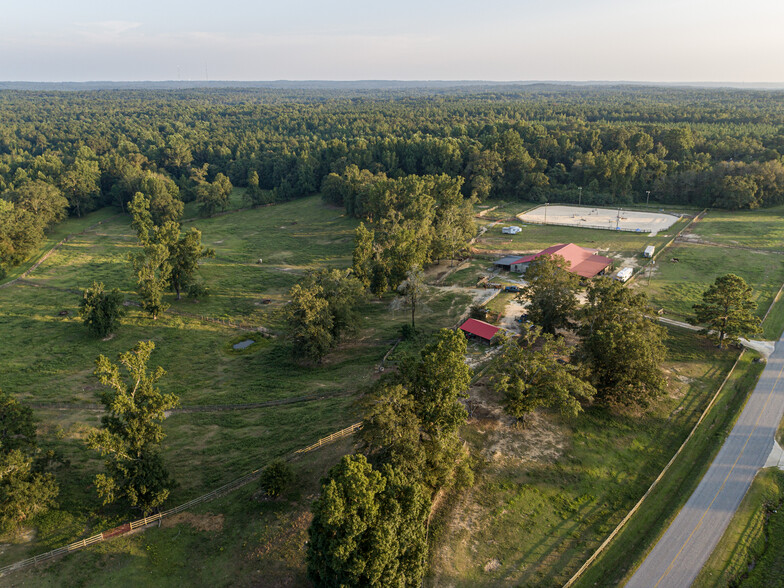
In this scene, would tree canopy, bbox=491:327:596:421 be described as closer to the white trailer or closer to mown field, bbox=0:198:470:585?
mown field, bbox=0:198:470:585

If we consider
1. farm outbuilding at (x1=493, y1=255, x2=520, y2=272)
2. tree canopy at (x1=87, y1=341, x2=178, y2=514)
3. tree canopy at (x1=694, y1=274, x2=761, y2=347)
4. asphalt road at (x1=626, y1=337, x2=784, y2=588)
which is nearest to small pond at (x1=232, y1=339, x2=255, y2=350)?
tree canopy at (x1=87, y1=341, x2=178, y2=514)

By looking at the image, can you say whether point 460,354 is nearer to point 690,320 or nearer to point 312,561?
point 312,561

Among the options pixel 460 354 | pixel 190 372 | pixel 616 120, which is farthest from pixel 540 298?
pixel 616 120

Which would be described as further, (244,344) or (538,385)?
(244,344)

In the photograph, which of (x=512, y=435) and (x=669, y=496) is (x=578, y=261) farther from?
(x=669, y=496)

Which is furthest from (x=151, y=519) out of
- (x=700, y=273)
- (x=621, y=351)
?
(x=700, y=273)
